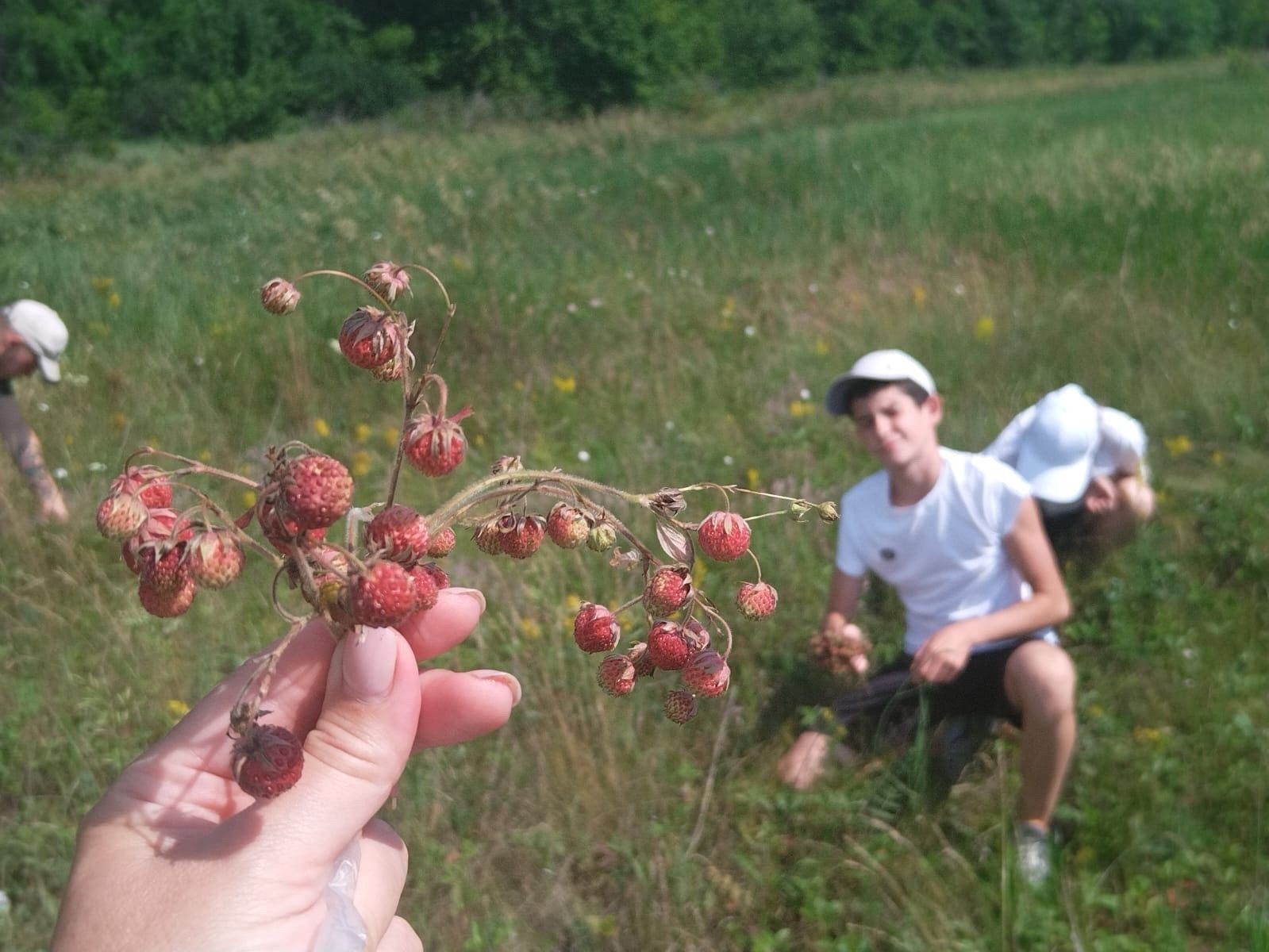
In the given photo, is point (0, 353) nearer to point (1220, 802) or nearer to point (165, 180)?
point (1220, 802)

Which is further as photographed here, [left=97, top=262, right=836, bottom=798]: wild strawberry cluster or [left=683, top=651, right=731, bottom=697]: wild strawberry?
[left=683, top=651, right=731, bottom=697]: wild strawberry

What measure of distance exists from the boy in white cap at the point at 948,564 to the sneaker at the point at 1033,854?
103 millimetres

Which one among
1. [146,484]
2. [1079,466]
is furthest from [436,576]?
[1079,466]

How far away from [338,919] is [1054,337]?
167 inches

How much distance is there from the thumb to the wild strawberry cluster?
11 centimetres

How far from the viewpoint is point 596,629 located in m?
1.00

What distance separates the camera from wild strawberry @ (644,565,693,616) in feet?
2.89

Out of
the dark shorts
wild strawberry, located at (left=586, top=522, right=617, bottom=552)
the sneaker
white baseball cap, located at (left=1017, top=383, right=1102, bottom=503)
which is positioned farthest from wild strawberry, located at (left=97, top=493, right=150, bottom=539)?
white baseball cap, located at (left=1017, top=383, right=1102, bottom=503)

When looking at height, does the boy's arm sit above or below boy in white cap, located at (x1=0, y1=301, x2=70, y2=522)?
below

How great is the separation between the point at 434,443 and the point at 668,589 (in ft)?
0.74

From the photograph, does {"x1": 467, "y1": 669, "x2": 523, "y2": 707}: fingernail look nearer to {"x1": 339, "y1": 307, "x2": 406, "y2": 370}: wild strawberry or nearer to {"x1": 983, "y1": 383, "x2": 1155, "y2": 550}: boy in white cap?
{"x1": 339, "y1": 307, "x2": 406, "y2": 370}: wild strawberry

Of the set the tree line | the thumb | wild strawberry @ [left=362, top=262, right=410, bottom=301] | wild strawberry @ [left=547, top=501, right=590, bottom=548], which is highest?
wild strawberry @ [left=362, top=262, right=410, bottom=301]

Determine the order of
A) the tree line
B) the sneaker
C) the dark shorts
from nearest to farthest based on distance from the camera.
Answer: the sneaker < the dark shorts < the tree line

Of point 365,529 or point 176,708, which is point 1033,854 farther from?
point 365,529
